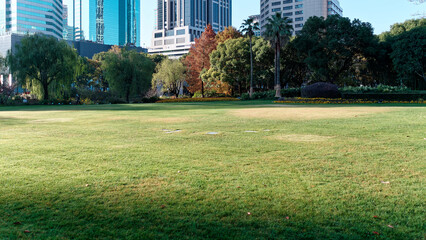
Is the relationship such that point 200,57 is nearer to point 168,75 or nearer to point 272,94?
point 168,75

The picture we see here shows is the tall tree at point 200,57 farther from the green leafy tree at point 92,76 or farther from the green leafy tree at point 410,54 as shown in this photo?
the green leafy tree at point 410,54

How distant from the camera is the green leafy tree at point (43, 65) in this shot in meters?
37.1

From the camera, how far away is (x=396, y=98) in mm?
30625

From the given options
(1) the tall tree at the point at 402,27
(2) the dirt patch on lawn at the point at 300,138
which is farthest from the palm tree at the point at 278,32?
(2) the dirt patch on lawn at the point at 300,138

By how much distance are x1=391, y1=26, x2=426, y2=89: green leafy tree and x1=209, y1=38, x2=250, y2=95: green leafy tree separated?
64.6ft

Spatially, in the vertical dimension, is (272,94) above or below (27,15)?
below

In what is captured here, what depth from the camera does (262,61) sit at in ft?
164

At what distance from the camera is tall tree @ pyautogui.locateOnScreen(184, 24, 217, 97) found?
56.9 m

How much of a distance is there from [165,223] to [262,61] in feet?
158

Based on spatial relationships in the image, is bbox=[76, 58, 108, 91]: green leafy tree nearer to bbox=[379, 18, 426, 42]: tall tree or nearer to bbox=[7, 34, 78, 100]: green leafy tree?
bbox=[7, 34, 78, 100]: green leafy tree

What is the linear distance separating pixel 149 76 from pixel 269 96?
17.1 meters

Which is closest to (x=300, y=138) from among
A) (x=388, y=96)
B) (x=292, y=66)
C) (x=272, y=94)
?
(x=388, y=96)

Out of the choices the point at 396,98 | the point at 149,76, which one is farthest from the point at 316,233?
the point at 149,76

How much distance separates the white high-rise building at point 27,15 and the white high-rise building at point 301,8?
8239 centimetres
